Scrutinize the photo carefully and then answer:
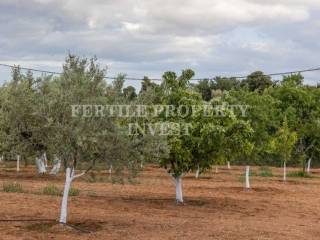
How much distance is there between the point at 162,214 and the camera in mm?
18922

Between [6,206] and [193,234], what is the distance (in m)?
7.42

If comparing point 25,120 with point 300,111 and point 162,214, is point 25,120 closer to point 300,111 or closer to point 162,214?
point 162,214

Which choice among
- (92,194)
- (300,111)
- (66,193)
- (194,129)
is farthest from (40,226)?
(300,111)

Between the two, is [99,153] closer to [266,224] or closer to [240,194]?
[266,224]

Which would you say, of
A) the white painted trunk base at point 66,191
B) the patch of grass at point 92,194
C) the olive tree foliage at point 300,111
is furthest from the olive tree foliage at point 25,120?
the olive tree foliage at point 300,111

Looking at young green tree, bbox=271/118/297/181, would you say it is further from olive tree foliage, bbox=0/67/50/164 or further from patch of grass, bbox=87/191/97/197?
olive tree foliage, bbox=0/67/50/164

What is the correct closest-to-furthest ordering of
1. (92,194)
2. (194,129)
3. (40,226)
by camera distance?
(40,226)
(194,129)
(92,194)

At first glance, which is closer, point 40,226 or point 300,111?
point 40,226

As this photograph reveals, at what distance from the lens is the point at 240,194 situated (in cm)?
2727

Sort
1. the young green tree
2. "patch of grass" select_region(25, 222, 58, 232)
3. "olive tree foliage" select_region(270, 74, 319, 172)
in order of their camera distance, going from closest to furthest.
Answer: "patch of grass" select_region(25, 222, 58, 232)
the young green tree
"olive tree foliage" select_region(270, 74, 319, 172)

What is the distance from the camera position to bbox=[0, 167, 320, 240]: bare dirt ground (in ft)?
48.4

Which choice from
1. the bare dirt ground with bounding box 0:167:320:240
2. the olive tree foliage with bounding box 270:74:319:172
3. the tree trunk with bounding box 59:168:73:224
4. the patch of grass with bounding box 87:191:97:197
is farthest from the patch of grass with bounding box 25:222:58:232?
the olive tree foliage with bounding box 270:74:319:172

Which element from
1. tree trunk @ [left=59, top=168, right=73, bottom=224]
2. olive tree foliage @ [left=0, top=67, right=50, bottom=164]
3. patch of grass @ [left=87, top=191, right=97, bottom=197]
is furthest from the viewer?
patch of grass @ [left=87, top=191, right=97, bottom=197]

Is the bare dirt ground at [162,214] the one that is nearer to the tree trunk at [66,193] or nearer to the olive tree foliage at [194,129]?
the tree trunk at [66,193]
